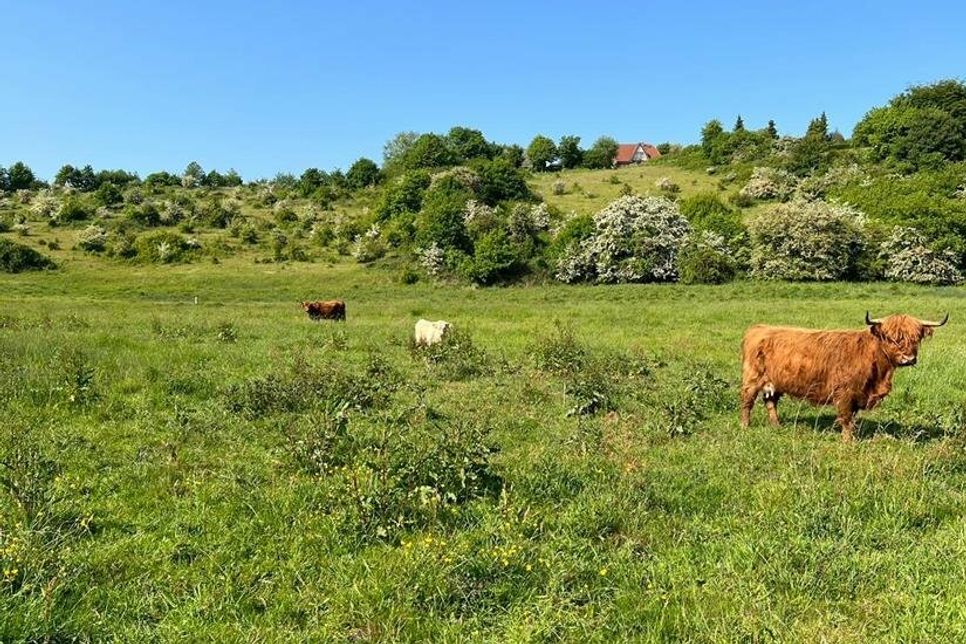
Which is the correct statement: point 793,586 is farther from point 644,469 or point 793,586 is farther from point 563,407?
point 563,407

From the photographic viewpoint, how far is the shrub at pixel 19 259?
5031cm

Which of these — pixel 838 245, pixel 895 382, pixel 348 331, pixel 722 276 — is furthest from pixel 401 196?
pixel 895 382

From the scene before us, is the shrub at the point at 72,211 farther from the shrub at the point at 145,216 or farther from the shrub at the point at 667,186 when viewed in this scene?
the shrub at the point at 667,186

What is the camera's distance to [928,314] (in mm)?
28047

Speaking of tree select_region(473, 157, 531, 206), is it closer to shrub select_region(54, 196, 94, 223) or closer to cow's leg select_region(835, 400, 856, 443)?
shrub select_region(54, 196, 94, 223)

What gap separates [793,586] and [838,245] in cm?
4658

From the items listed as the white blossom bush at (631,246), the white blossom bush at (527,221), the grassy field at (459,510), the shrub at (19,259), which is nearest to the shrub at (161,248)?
the shrub at (19,259)

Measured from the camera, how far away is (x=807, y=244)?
4456 centimetres

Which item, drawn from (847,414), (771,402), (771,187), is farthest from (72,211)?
(847,414)

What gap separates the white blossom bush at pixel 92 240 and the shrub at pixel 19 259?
5.55 metres

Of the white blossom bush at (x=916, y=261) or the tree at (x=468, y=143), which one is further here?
the tree at (x=468, y=143)

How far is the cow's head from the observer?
354 inches

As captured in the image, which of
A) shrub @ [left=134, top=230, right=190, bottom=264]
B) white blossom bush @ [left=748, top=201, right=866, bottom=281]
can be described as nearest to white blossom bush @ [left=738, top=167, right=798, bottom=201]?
white blossom bush @ [left=748, top=201, right=866, bottom=281]

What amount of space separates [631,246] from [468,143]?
46869 millimetres
